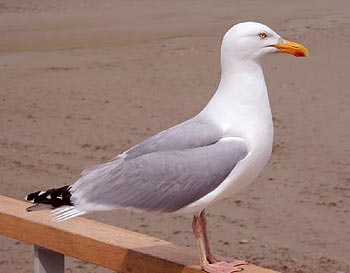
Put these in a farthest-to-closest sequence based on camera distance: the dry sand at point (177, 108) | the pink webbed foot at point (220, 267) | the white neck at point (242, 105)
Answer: the dry sand at point (177, 108) < the pink webbed foot at point (220, 267) < the white neck at point (242, 105)

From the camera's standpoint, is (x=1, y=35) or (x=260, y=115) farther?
(x=1, y=35)

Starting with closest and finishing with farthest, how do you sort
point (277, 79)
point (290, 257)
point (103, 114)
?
point (290, 257) → point (103, 114) → point (277, 79)

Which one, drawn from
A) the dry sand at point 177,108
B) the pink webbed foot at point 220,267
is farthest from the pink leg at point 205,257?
the dry sand at point 177,108

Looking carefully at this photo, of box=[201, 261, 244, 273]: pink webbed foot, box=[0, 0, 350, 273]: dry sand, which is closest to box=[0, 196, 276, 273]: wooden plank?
box=[201, 261, 244, 273]: pink webbed foot

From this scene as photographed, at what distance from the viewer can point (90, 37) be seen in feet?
32.2

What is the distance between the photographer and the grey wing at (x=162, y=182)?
1.93 m

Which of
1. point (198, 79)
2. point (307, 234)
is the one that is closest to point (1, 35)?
point (198, 79)

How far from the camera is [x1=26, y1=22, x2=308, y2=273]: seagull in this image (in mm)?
1903

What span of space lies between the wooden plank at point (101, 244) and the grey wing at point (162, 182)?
18 cm

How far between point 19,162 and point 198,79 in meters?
2.21

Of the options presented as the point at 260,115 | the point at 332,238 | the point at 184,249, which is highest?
the point at 260,115

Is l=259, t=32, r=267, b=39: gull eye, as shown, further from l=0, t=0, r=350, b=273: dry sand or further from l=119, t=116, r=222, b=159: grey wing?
l=0, t=0, r=350, b=273: dry sand

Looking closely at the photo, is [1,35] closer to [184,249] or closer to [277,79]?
[277,79]

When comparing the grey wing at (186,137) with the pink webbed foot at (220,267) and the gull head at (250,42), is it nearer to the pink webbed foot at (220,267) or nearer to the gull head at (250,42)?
the gull head at (250,42)
